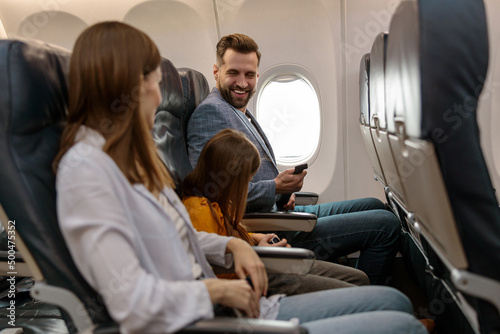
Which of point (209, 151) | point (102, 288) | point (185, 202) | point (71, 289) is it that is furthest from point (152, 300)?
point (209, 151)

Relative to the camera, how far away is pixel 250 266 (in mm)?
1349

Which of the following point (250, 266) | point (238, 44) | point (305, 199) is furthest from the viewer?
point (305, 199)

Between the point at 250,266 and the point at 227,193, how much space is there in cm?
41

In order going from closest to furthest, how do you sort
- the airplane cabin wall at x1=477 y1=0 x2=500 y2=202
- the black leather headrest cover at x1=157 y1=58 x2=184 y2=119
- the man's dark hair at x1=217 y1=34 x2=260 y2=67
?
the black leather headrest cover at x1=157 y1=58 x2=184 y2=119 → the man's dark hair at x1=217 y1=34 x2=260 y2=67 → the airplane cabin wall at x1=477 y1=0 x2=500 y2=202

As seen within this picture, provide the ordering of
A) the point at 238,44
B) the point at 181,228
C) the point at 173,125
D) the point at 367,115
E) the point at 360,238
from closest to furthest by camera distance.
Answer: the point at 181,228 < the point at 173,125 < the point at 360,238 < the point at 238,44 < the point at 367,115

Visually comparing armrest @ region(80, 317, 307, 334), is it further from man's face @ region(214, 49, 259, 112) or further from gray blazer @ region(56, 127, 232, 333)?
man's face @ region(214, 49, 259, 112)

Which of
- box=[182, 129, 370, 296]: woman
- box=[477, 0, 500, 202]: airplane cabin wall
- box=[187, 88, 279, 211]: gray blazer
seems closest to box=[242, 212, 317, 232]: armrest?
box=[187, 88, 279, 211]: gray blazer

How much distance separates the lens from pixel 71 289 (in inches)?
42.1

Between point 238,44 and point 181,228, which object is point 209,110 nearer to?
point 238,44

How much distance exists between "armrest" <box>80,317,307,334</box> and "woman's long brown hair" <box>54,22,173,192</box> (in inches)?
15.2

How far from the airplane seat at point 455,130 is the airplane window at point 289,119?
2753mm

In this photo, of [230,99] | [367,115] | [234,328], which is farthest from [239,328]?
[367,115]

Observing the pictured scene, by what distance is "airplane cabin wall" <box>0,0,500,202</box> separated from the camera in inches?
138

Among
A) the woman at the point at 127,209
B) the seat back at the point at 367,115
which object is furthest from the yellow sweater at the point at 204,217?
the seat back at the point at 367,115
